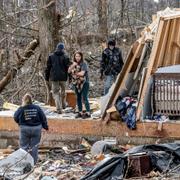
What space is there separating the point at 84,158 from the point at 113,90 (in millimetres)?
1910

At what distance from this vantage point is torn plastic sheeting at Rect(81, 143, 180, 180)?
33.5 feet

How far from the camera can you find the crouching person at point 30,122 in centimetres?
1170

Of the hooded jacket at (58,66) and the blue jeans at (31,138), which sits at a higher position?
the hooded jacket at (58,66)

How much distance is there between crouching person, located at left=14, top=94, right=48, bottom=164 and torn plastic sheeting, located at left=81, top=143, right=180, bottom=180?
6.63 ft

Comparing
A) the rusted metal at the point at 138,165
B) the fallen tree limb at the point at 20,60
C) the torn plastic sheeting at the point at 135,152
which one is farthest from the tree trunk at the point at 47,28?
the rusted metal at the point at 138,165

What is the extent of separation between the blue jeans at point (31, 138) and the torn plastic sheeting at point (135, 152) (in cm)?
203

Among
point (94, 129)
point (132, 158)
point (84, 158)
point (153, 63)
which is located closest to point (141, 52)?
point (153, 63)

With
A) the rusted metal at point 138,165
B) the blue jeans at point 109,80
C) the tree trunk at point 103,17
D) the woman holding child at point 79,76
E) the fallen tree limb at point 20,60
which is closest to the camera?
the rusted metal at point 138,165

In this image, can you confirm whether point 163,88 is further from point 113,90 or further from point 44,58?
point 44,58

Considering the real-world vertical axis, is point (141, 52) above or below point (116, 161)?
above

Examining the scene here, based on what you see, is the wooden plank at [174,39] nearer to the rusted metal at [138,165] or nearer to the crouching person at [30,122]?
the crouching person at [30,122]

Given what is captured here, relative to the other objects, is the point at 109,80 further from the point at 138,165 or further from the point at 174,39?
the point at 138,165

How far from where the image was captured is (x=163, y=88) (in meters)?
13.0

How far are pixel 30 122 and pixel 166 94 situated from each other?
125 inches
